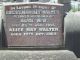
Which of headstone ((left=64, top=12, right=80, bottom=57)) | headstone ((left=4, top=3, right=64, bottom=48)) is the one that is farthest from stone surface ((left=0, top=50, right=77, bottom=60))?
headstone ((left=64, top=12, right=80, bottom=57))

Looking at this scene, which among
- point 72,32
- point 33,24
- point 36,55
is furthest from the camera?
point 72,32

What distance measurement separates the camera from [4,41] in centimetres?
670

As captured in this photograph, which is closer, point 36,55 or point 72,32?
point 36,55

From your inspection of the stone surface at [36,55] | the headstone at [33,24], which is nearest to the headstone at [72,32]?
the headstone at [33,24]

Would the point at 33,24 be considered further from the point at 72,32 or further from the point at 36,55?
the point at 72,32

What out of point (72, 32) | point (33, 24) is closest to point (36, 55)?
point (33, 24)

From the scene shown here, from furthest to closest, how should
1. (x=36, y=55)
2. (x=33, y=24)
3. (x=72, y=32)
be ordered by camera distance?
(x=72, y=32)
(x=33, y=24)
(x=36, y=55)

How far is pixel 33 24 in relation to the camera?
6.62 metres

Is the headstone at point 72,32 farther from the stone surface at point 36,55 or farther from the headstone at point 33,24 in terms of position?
the stone surface at point 36,55

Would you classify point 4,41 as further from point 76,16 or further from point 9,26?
point 76,16

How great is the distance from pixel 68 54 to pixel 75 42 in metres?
0.56

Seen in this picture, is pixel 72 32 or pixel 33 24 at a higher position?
pixel 33 24

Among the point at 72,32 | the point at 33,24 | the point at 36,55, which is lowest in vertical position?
the point at 36,55

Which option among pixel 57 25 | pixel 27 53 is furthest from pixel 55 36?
pixel 27 53
